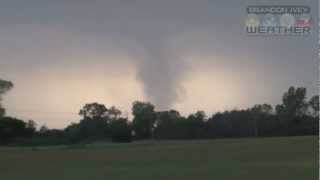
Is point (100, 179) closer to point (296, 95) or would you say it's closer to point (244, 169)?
point (244, 169)

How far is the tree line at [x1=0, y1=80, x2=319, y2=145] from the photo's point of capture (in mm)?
95375

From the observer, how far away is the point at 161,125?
10694 cm

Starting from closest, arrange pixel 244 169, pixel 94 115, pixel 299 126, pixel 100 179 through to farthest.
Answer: pixel 100 179
pixel 244 169
pixel 299 126
pixel 94 115

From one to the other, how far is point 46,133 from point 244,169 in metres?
64.9

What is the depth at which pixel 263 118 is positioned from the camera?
98.8 meters

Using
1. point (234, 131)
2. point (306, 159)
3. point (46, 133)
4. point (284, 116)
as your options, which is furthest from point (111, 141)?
point (306, 159)
